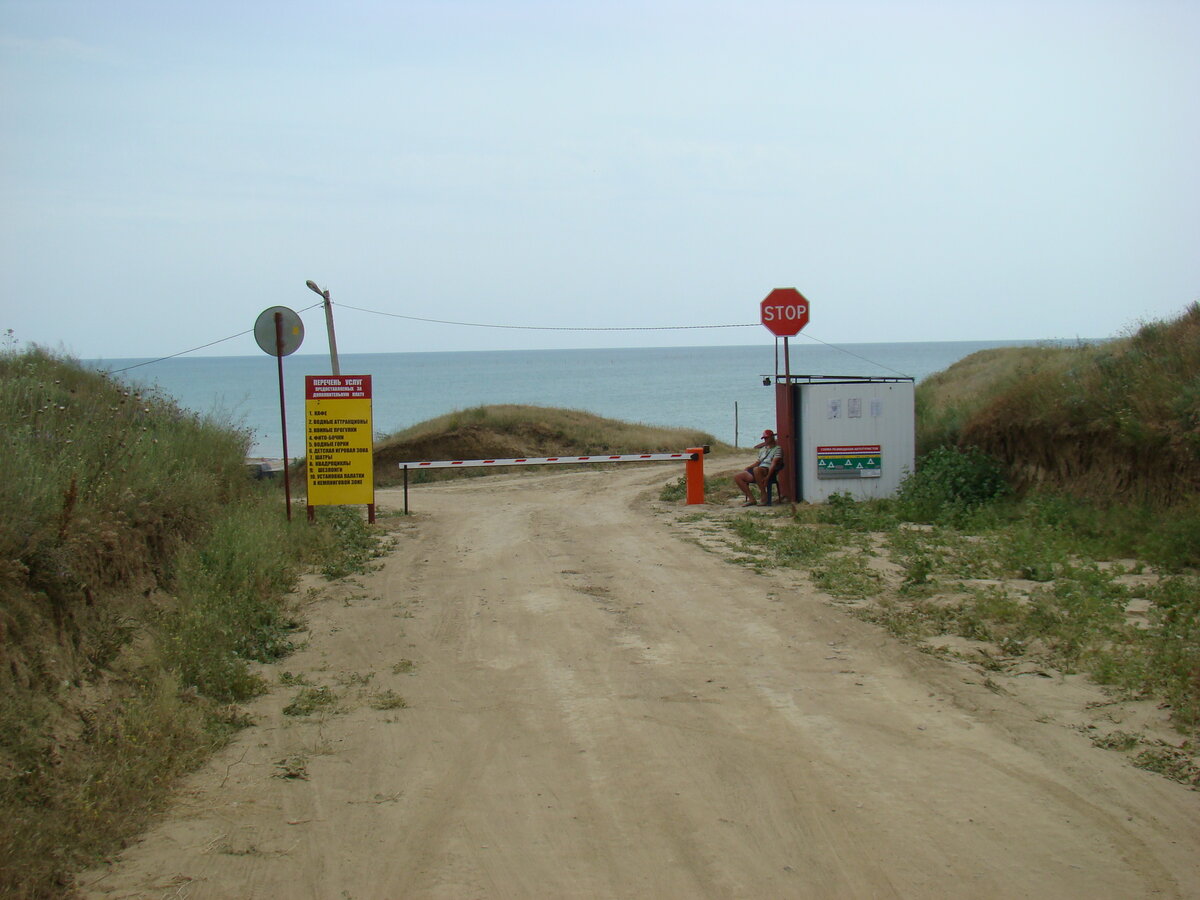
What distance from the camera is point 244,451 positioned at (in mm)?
13688

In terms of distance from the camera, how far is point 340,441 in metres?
14.6

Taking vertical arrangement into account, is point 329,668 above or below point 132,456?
below

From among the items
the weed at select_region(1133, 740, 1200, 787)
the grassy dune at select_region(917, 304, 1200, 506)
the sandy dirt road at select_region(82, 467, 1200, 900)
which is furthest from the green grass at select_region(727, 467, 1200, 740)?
the sandy dirt road at select_region(82, 467, 1200, 900)

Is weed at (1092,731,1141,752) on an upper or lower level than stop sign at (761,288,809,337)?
lower

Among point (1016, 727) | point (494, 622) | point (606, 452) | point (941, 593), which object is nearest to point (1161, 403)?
point (941, 593)

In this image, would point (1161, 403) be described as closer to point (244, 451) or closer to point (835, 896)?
point (835, 896)

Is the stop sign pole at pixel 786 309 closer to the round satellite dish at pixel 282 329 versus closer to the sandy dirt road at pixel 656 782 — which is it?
the round satellite dish at pixel 282 329

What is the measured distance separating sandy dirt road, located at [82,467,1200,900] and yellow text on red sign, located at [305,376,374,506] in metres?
5.56

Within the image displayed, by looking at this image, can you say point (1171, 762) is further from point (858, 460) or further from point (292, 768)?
point (858, 460)

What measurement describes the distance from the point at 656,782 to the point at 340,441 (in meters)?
10.0

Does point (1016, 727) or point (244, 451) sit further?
point (244, 451)

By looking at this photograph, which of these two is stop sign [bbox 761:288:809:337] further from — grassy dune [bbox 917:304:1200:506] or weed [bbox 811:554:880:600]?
weed [bbox 811:554:880:600]

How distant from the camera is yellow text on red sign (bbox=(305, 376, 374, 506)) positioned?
1446 centimetres

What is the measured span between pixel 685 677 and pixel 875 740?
1.66 m
